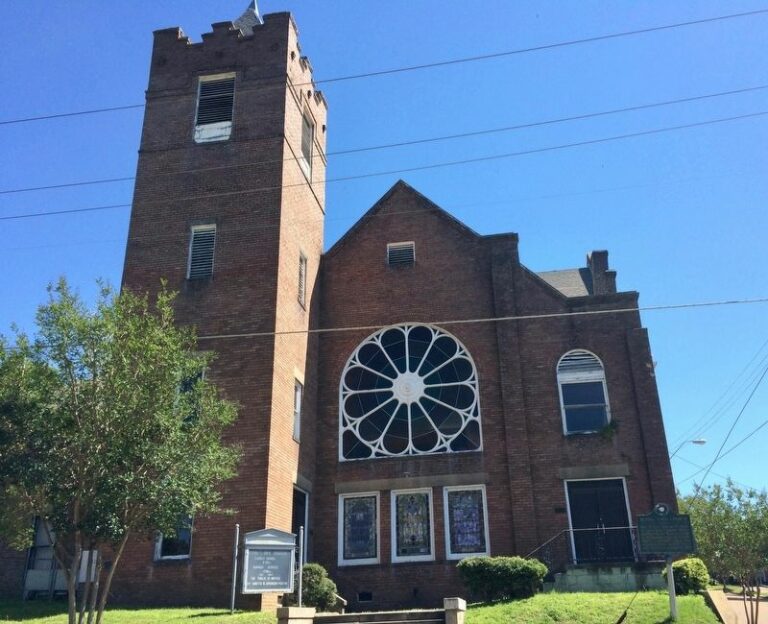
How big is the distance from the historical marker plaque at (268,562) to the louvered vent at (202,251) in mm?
8412

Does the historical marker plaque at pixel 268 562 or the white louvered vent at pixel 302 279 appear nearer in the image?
the historical marker plaque at pixel 268 562

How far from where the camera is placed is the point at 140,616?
48.2ft

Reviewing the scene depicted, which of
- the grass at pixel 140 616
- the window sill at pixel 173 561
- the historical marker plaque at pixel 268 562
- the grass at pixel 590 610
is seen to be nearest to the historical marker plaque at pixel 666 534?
the grass at pixel 590 610

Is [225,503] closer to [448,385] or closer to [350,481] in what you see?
[350,481]

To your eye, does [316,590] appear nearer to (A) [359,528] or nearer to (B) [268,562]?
(B) [268,562]

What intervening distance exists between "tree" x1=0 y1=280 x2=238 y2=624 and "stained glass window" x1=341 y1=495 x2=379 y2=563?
912cm

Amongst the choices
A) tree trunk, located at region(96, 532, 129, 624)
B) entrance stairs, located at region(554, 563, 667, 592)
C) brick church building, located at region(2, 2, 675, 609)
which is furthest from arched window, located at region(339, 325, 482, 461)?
tree trunk, located at region(96, 532, 129, 624)

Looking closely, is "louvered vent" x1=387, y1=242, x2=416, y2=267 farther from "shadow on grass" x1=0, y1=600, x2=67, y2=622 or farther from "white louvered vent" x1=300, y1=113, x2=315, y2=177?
"shadow on grass" x1=0, y1=600, x2=67, y2=622

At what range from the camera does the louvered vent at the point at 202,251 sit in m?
20.8

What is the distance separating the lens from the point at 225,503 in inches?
682

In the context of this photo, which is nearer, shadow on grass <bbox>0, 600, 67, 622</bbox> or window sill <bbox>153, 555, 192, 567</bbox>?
shadow on grass <bbox>0, 600, 67, 622</bbox>

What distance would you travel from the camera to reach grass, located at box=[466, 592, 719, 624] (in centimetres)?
1355

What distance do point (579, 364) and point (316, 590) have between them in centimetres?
995

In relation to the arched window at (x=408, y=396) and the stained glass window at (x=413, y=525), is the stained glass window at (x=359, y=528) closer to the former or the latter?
the stained glass window at (x=413, y=525)
